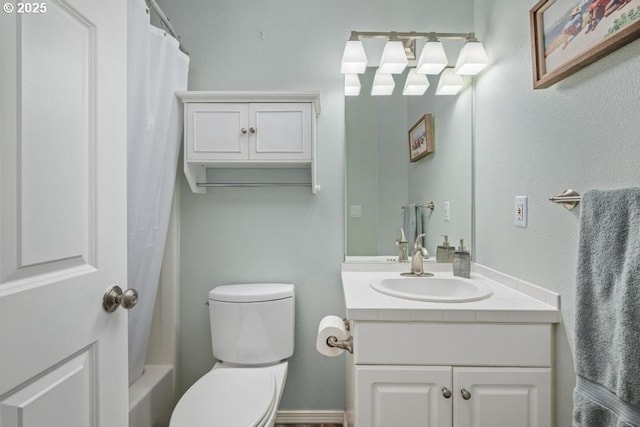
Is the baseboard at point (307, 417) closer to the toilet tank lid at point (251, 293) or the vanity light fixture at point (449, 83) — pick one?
the toilet tank lid at point (251, 293)

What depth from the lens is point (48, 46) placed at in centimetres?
69

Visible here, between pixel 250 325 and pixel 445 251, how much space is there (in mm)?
1053

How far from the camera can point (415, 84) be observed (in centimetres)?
177

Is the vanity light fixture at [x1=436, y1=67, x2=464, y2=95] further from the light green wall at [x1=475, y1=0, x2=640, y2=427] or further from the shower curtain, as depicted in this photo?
the shower curtain

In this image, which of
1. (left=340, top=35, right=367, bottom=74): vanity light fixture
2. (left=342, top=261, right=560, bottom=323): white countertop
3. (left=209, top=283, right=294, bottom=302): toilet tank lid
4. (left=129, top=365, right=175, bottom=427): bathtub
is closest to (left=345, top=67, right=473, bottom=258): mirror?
(left=340, top=35, right=367, bottom=74): vanity light fixture

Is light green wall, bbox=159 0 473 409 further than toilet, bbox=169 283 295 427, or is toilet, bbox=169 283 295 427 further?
light green wall, bbox=159 0 473 409

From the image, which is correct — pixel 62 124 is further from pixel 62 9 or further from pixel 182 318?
pixel 182 318

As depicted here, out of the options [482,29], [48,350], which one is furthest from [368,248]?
[48,350]

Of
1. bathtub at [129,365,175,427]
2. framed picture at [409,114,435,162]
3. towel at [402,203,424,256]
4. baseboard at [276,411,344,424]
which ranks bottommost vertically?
baseboard at [276,411,344,424]

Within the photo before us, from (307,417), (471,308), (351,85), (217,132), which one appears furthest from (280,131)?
(307,417)

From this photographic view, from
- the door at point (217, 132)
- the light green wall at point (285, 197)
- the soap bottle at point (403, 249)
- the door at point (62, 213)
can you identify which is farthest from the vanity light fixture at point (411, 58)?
the door at point (62, 213)

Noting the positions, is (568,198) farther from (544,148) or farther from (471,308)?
(471,308)

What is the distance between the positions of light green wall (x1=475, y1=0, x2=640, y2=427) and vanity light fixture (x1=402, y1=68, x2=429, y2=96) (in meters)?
0.26

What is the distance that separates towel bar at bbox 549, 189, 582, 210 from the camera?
39.6 inches
